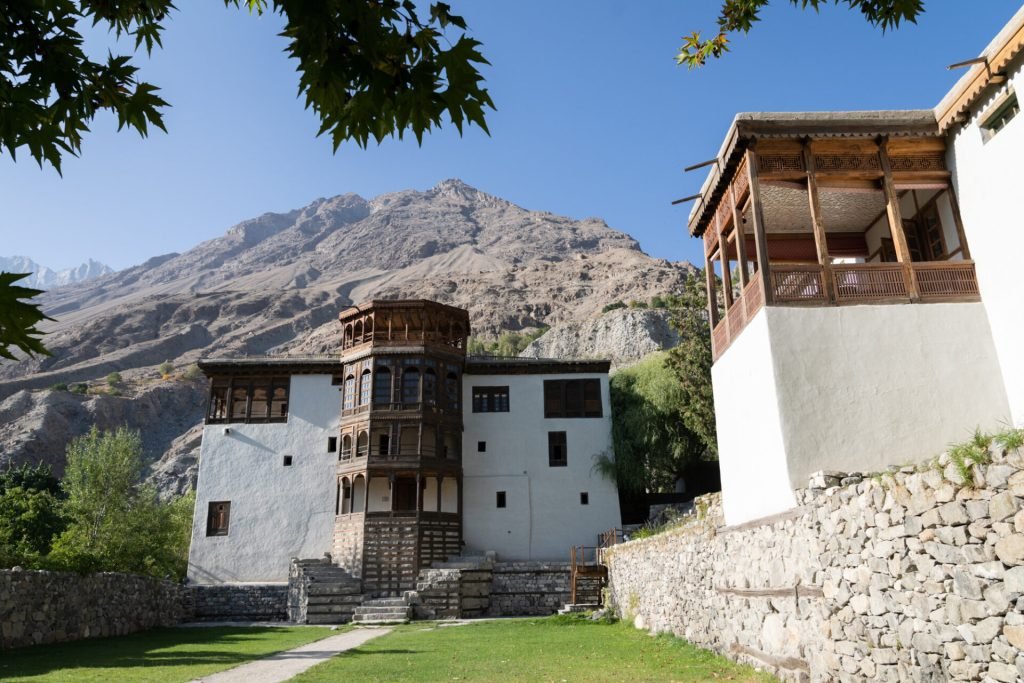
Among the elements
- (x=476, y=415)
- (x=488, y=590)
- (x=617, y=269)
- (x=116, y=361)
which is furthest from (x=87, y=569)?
(x=617, y=269)

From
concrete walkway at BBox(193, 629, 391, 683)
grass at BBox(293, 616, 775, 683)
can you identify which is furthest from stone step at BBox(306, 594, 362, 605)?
grass at BBox(293, 616, 775, 683)

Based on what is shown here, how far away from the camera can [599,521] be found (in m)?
27.4

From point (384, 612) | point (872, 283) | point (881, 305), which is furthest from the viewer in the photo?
point (384, 612)

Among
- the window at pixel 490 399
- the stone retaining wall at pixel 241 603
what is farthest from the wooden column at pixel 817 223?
the stone retaining wall at pixel 241 603

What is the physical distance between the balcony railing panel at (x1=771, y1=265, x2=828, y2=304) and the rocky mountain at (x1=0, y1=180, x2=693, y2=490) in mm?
11931

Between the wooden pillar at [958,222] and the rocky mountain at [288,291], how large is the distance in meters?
14.9

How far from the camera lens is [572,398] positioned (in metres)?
29.0

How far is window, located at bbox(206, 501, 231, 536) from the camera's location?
27703mm

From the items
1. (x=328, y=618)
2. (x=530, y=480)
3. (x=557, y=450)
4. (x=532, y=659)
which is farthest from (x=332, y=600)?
(x=532, y=659)

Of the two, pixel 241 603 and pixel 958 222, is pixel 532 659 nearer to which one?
pixel 958 222

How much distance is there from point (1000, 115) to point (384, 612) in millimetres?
20339

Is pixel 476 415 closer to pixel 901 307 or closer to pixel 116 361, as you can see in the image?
pixel 901 307

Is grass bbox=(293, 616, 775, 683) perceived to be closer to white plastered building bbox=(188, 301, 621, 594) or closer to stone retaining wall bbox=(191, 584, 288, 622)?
white plastered building bbox=(188, 301, 621, 594)

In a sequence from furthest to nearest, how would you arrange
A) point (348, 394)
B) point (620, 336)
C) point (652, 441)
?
1. point (620, 336)
2. point (652, 441)
3. point (348, 394)
